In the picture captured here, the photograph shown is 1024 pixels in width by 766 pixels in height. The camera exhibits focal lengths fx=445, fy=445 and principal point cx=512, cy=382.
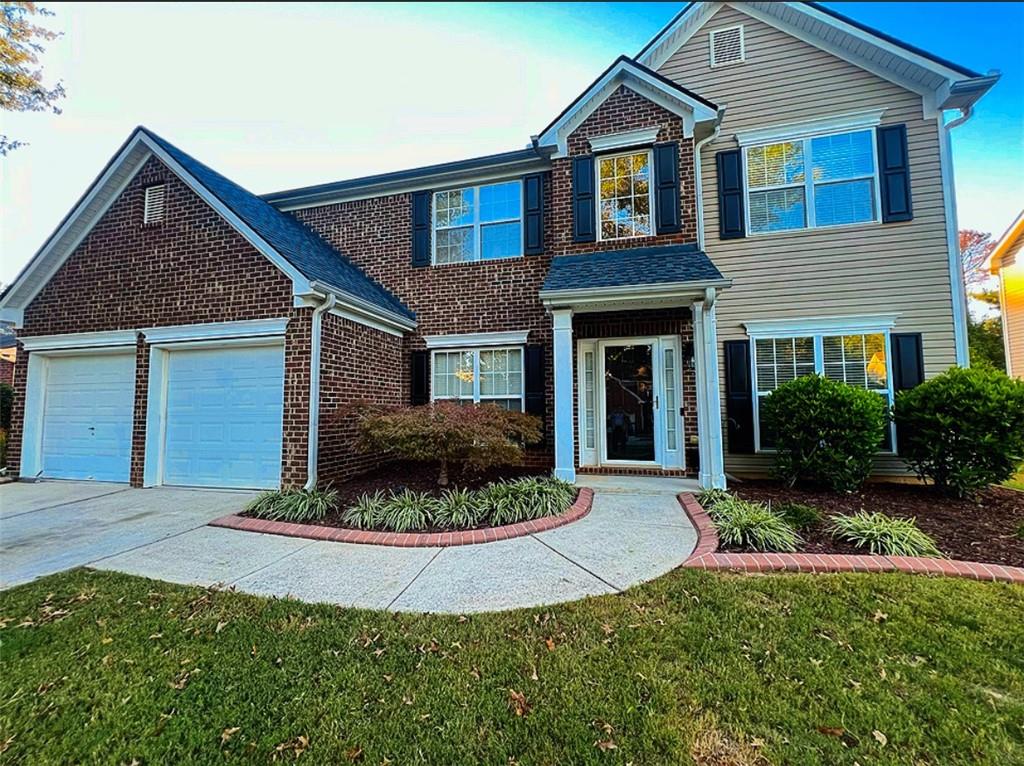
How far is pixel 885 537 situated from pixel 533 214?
23.8 ft

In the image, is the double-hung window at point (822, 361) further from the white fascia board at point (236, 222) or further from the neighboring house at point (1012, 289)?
the neighboring house at point (1012, 289)

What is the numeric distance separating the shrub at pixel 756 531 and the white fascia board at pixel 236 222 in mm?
6439

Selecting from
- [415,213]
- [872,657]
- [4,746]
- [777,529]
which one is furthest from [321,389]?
[872,657]

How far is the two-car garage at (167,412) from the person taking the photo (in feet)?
23.5

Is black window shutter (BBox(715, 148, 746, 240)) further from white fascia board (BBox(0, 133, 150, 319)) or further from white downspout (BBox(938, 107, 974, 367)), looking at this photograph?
white fascia board (BBox(0, 133, 150, 319))

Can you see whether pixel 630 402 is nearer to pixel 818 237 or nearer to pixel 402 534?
pixel 818 237

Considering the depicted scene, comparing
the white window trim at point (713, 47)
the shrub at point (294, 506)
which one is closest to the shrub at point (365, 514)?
the shrub at point (294, 506)

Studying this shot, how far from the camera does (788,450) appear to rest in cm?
690

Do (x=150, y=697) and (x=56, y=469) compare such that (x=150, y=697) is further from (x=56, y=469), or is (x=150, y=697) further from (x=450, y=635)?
(x=56, y=469)

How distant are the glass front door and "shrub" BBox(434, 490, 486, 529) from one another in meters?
3.40

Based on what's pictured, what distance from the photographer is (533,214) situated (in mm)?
8711

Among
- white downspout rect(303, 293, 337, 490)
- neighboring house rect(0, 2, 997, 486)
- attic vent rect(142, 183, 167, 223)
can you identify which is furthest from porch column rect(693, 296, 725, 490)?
→ attic vent rect(142, 183, 167, 223)

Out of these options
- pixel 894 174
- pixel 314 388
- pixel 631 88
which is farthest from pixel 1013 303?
pixel 314 388

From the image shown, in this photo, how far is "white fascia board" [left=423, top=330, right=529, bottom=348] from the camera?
8609 mm
